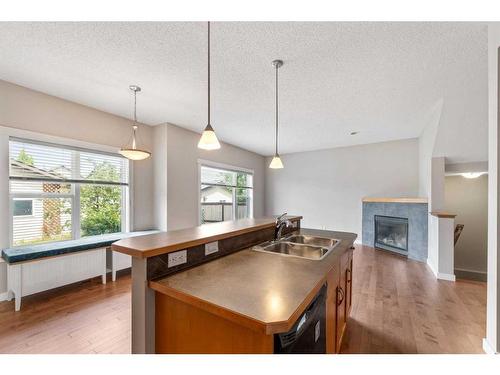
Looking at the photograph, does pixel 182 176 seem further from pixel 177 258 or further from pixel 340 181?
pixel 340 181

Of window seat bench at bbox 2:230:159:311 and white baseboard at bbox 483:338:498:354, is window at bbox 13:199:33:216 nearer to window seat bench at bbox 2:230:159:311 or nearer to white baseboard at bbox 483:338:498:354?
window seat bench at bbox 2:230:159:311

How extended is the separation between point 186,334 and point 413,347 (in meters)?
2.01

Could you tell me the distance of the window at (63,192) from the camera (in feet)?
9.26

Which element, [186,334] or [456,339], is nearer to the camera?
[186,334]

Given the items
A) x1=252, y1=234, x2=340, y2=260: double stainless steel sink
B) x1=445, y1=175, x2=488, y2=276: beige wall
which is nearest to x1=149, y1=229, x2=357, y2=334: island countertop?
x1=252, y1=234, x2=340, y2=260: double stainless steel sink

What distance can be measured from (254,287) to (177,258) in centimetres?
52

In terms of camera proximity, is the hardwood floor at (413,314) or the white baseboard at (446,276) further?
the white baseboard at (446,276)

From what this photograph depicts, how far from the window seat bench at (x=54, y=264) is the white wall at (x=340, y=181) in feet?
16.5

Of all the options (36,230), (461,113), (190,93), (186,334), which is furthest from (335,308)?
(36,230)

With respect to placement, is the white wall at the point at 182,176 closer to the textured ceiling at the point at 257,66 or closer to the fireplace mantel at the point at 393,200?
the textured ceiling at the point at 257,66

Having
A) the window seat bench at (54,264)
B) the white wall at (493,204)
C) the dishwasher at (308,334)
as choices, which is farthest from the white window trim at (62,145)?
the white wall at (493,204)

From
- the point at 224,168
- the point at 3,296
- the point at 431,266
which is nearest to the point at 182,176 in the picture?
the point at 224,168
